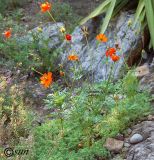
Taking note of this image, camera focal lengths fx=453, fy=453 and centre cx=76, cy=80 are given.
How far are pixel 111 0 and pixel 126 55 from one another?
1.94 feet

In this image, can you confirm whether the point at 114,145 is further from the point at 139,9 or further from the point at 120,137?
the point at 139,9

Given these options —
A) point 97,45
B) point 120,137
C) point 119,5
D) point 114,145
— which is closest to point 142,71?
point 97,45

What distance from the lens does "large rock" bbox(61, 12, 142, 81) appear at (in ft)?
13.9

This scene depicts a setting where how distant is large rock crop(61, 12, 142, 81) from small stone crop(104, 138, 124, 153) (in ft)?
3.17

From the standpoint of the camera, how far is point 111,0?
4.42 meters

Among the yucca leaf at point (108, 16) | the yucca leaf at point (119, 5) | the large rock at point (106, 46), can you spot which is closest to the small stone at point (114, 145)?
the large rock at point (106, 46)

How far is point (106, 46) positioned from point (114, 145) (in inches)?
60.8

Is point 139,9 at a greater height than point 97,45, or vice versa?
point 139,9

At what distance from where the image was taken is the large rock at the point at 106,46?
13.9 ft

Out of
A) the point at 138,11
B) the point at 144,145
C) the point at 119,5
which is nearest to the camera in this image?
the point at 144,145

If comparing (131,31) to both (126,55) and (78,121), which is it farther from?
(78,121)

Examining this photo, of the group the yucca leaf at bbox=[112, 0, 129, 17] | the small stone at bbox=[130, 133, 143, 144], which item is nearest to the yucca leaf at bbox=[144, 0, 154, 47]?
the yucca leaf at bbox=[112, 0, 129, 17]

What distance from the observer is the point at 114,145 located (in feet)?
10.2

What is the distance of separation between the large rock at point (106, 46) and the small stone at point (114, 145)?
96 cm
